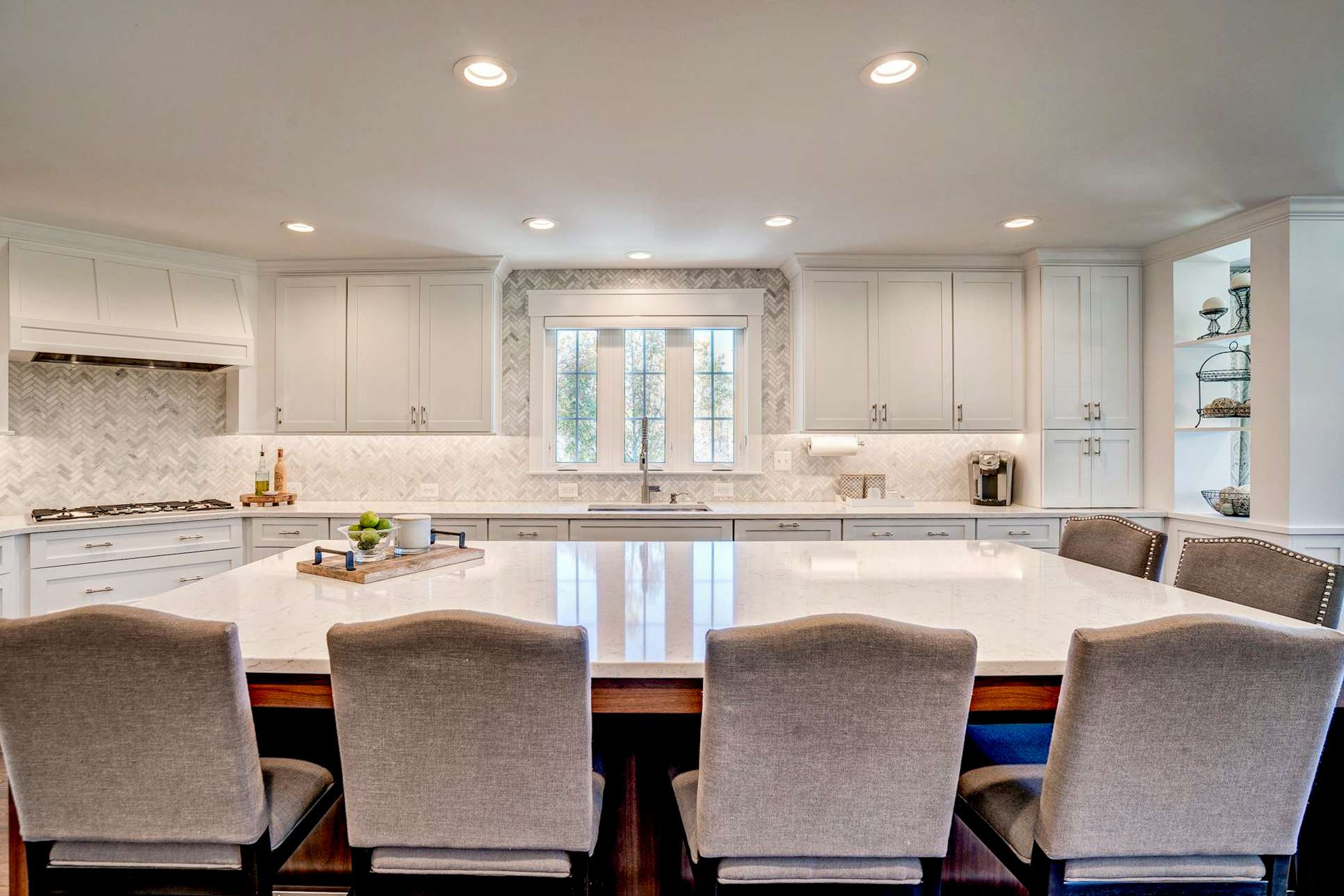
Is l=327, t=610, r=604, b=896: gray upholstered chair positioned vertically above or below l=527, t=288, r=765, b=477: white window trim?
below

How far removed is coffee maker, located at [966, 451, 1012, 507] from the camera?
13.3ft

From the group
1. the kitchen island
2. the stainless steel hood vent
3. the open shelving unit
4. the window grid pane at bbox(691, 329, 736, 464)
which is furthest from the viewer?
the window grid pane at bbox(691, 329, 736, 464)

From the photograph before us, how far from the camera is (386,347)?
4.02 metres

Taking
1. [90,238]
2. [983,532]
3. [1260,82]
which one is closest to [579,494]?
[983,532]

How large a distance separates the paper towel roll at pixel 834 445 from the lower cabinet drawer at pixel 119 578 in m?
3.32

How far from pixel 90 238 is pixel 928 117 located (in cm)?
407

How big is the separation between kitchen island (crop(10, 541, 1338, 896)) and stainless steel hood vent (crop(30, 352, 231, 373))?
7.87ft

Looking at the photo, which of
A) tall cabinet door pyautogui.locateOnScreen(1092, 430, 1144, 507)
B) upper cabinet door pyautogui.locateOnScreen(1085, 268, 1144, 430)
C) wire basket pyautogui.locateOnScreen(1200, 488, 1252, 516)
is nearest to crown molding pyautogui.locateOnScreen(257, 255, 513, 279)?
upper cabinet door pyautogui.locateOnScreen(1085, 268, 1144, 430)

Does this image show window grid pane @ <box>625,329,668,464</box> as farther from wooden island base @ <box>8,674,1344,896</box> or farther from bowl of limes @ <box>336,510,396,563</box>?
wooden island base @ <box>8,674,1344,896</box>

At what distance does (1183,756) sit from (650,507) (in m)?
3.15

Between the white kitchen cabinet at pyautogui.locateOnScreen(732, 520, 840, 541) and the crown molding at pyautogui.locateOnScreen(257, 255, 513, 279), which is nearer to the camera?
the white kitchen cabinet at pyautogui.locateOnScreen(732, 520, 840, 541)

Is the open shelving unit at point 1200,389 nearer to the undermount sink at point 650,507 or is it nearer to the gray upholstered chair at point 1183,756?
the undermount sink at point 650,507

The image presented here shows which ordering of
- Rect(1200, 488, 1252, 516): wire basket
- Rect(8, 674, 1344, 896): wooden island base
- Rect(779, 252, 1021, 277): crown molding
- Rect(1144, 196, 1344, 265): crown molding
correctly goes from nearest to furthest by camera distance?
Rect(8, 674, 1344, 896): wooden island base
Rect(1144, 196, 1344, 265): crown molding
Rect(1200, 488, 1252, 516): wire basket
Rect(779, 252, 1021, 277): crown molding

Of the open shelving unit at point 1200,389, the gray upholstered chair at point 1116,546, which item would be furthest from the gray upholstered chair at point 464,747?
the open shelving unit at point 1200,389
